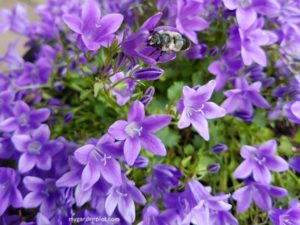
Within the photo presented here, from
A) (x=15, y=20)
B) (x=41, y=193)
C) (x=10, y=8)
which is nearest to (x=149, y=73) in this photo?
(x=41, y=193)

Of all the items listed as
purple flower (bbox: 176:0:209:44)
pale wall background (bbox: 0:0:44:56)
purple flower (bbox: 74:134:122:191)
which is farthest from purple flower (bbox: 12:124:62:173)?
pale wall background (bbox: 0:0:44:56)

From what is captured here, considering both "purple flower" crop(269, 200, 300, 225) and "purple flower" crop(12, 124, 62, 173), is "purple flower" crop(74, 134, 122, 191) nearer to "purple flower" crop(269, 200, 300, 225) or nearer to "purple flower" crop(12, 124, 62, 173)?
"purple flower" crop(12, 124, 62, 173)

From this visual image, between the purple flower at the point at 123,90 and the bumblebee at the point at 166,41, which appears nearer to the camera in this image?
the bumblebee at the point at 166,41

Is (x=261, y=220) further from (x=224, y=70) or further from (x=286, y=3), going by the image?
(x=286, y=3)

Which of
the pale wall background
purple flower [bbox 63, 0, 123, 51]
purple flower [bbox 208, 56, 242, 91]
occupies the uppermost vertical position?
purple flower [bbox 63, 0, 123, 51]

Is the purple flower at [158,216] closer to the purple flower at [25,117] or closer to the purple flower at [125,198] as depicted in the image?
the purple flower at [125,198]

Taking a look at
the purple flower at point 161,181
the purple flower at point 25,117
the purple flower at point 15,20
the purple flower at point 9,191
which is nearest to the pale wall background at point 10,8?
the purple flower at point 15,20

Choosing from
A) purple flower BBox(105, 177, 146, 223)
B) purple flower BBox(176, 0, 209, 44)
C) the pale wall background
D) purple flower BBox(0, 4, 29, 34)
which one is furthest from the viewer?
the pale wall background
